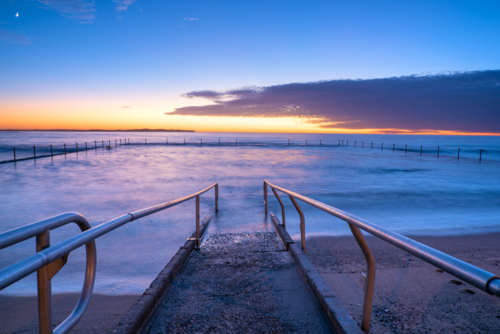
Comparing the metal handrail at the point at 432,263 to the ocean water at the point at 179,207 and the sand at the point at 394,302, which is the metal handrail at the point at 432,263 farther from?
the ocean water at the point at 179,207

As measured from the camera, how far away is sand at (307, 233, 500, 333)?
111 inches

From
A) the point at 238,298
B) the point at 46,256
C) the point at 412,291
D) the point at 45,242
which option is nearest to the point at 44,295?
the point at 45,242

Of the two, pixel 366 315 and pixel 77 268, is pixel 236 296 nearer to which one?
pixel 366 315

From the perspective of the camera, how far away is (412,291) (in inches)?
139

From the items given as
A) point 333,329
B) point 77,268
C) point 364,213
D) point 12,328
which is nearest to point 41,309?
point 333,329

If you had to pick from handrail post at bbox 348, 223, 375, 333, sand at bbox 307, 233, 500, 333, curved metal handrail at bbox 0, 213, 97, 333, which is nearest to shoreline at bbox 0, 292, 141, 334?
curved metal handrail at bbox 0, 213, 97, 333

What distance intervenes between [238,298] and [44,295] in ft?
5.85

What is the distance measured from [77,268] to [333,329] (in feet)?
15.1

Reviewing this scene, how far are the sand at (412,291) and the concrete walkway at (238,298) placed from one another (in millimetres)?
650

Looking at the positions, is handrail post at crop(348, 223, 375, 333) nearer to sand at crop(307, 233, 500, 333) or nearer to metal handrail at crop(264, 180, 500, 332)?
metal handrail at crop(264, 180, 500, 332)

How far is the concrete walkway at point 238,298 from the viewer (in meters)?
2.39

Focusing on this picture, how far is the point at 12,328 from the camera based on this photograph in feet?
10.2

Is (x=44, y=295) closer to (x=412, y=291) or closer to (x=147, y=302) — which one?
(x=147, y=302)

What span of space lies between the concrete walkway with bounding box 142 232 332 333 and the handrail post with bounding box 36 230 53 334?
1001 mm
